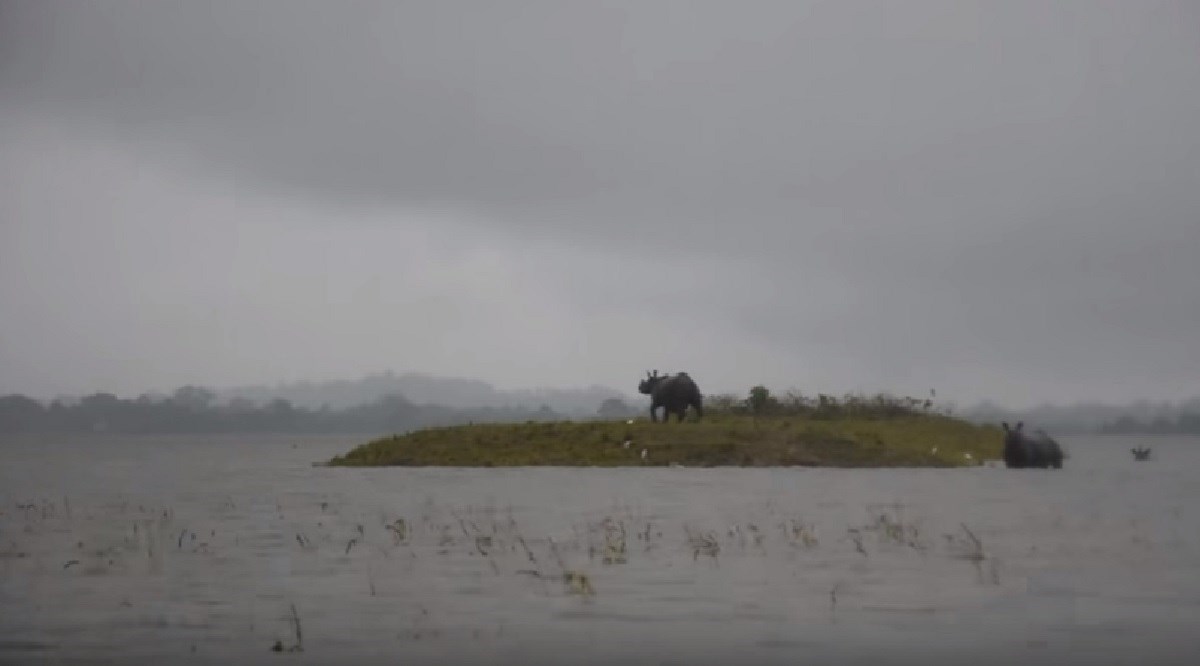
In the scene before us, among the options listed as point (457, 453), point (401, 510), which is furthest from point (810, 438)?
point (401, 510)

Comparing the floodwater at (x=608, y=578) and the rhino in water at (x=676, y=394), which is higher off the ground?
the rhino in water at (x=676, y=394)

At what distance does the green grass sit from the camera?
6019cm

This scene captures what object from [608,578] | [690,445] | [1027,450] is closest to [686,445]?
[690,445]

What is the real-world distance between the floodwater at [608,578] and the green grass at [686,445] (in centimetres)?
1486

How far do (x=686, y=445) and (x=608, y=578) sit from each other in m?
36.5

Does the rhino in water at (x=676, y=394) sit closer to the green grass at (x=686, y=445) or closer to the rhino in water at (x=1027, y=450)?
the green grass at (x=686, y=445)

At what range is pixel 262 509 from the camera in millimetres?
40406

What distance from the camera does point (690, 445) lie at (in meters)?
60.4

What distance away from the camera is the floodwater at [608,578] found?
1838 centimetres

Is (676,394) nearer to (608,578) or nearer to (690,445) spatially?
(690,445)

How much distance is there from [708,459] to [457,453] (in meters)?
11.3

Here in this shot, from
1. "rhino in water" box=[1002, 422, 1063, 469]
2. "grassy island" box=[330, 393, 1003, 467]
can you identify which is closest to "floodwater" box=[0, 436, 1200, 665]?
"grassy island" box=[330, 393, 1003, 467]

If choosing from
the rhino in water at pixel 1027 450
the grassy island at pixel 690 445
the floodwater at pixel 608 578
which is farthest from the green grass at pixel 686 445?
the floodwater at pixel 608 578

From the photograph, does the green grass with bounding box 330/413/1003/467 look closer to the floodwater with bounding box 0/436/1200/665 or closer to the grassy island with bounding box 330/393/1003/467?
the grassy island with bounding box 330/393/1003/467
